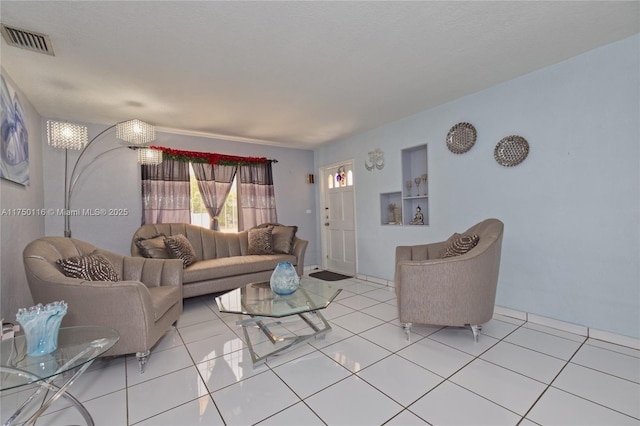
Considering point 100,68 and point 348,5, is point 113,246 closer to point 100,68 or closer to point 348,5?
point 100,68

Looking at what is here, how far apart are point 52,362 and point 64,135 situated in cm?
242

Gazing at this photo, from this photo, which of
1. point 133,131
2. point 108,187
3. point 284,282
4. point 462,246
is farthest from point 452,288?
point 108,187

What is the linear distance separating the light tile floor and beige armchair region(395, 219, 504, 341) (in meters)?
0.24

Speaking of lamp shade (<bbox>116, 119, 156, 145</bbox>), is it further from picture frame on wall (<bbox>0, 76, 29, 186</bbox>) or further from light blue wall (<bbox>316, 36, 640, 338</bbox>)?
light blue wall (<bbox>316, 36, 640, 338</bbox>)

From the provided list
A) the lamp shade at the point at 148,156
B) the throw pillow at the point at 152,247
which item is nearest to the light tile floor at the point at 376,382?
the throw pillow at the point at 152,247

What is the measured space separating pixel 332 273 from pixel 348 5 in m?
4.20

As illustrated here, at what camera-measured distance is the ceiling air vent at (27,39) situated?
1.90 metres

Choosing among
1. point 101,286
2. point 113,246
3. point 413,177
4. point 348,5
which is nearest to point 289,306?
point 101,286

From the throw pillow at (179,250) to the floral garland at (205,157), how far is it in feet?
4.43

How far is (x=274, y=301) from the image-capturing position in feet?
7.57

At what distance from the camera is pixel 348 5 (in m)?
1.75

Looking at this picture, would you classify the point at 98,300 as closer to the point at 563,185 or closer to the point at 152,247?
the point at 152,247

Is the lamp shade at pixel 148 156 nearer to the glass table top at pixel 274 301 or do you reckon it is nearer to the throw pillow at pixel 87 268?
the throw pillow at pixel 87 268

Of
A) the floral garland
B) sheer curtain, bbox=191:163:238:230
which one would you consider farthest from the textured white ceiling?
sheer curtain, bbox=191:163:238:230
